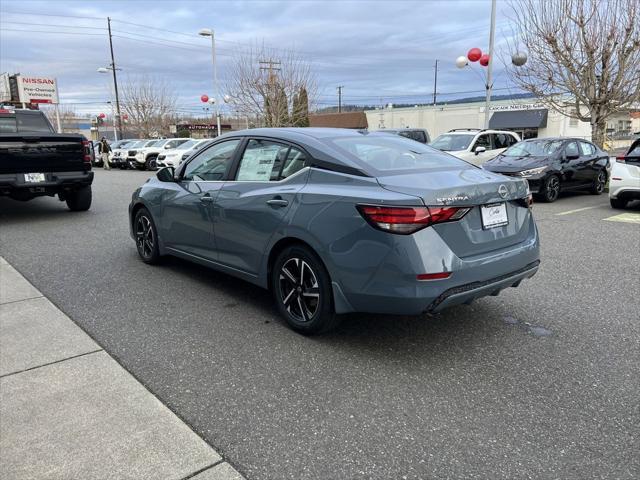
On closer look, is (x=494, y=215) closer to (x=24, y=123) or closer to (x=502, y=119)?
(x=24, y=123)

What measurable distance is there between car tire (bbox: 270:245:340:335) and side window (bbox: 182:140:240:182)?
1.25 m

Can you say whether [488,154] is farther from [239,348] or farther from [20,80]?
[20,80]

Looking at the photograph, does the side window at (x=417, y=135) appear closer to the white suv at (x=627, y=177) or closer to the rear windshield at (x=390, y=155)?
the white suv at (x=627, y=177)

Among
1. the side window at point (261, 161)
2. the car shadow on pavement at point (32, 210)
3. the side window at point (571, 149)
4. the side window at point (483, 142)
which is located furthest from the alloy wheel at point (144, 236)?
the side window at point (483, 142)

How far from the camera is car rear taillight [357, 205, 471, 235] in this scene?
10.4 ft

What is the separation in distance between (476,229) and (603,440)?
1.43 meters

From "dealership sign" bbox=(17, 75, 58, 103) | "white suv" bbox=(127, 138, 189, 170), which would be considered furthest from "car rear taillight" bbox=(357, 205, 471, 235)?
"dealership sign" bbox=(17, 75, 58, 103)

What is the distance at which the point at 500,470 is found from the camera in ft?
7.80

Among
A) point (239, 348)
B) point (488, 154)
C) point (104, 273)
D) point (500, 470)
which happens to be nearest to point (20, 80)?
point (488, 154)

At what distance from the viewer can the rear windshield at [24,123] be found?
10.3 metres

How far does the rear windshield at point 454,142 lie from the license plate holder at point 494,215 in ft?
38.1

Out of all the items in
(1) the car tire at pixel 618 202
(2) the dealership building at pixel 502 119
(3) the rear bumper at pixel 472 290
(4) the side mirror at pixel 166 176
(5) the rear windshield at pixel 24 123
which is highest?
(2) the dealership building at pixel 502 119

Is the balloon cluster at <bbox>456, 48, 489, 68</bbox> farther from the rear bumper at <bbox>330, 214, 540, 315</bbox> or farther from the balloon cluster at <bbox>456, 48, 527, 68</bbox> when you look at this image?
the rear bumper at <bbox>330, 214, 540, 315</bbox>

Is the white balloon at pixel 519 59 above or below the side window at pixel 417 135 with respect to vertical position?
above
